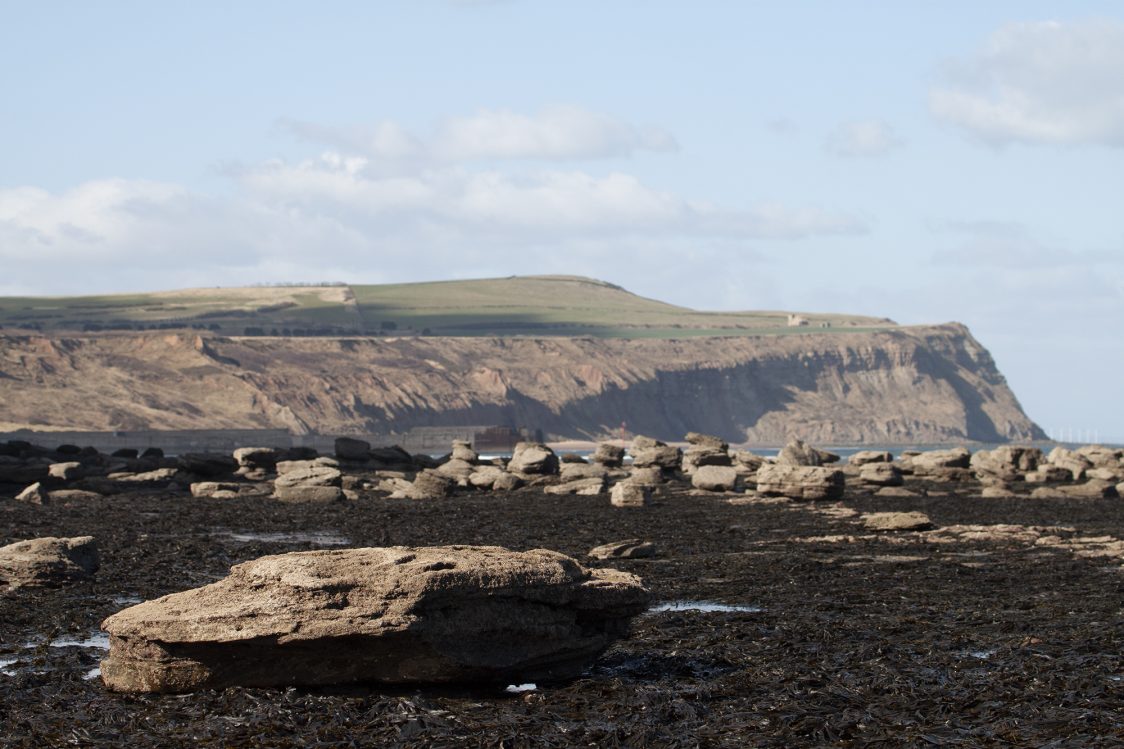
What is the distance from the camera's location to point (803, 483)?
3950 centimetres

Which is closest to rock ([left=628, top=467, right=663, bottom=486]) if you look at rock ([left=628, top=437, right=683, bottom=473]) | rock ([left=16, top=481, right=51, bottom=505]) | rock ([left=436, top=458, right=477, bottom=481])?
rock ([left=628, top=437, right=683, bottom=473])

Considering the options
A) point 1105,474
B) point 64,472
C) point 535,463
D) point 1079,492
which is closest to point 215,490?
point 64,472

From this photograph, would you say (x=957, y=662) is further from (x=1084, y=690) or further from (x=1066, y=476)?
(x=1066, y=476)

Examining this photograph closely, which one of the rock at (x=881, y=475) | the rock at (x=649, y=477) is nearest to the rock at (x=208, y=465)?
the rock at (x=649, y=477)

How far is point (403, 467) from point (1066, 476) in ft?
81.5

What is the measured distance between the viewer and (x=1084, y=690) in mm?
12766

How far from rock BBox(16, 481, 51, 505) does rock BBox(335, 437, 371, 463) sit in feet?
50.7

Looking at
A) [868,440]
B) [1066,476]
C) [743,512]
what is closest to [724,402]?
[868,440]

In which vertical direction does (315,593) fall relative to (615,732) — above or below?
above

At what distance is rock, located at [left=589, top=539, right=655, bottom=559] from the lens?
79.7 ft

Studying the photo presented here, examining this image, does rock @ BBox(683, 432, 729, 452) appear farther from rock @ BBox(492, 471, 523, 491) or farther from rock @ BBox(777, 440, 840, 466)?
rock @ BBox(492, 471, 523, 491)

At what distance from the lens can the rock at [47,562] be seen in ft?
62.6

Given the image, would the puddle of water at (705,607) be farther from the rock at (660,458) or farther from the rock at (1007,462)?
the rock at (1007,462)

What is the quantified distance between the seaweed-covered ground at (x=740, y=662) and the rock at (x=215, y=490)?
11534 mm
